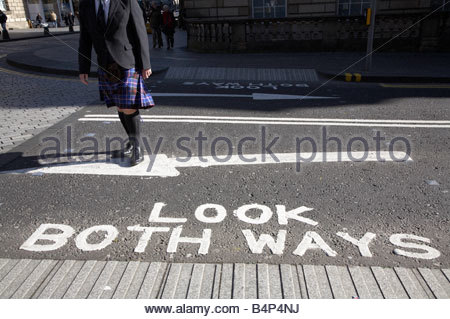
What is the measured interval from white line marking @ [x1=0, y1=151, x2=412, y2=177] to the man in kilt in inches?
8.3

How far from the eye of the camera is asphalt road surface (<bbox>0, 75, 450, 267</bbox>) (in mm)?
2941

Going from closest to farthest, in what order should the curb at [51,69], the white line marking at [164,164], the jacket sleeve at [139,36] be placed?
the jacket sleeve at [139,36], the white line marking at [164,164], the curb at [51,69]

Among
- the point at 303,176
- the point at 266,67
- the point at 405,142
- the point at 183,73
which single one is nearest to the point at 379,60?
the point at 266,67

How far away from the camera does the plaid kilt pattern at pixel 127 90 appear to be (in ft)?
13.9

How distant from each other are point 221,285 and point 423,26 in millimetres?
16266

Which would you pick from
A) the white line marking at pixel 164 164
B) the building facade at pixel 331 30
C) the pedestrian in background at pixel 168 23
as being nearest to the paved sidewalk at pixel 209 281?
the white line marking at pixel 164 164

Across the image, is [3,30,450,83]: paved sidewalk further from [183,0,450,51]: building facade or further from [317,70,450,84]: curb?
[183,0,450,51]: building facade

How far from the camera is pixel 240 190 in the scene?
3910 millimetres

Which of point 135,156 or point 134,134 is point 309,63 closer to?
point 134,134

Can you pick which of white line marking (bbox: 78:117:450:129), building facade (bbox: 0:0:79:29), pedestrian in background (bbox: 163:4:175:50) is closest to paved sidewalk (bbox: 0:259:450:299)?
white line marking (bbox: 78:117:450:129)

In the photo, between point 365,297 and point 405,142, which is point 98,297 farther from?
point 405,142

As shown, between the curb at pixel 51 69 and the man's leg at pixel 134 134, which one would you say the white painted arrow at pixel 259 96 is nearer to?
the curb at pixel 51 69

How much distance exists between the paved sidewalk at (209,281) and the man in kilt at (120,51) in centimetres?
203

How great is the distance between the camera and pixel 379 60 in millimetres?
13367
